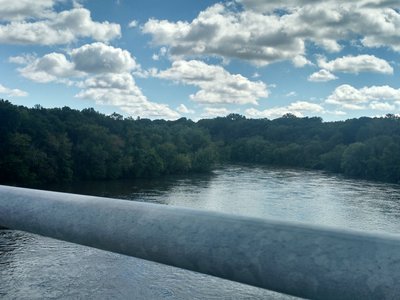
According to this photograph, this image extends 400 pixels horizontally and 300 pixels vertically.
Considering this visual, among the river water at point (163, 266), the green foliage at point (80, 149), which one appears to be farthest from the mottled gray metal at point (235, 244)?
the green foliage at point (80, 149)

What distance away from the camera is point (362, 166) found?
53.2 meters

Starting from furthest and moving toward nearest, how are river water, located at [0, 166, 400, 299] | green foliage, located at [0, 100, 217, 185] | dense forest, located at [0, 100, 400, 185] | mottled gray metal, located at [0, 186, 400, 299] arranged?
dense forest, located at [0, 100, 400, 185]
green foliage, located at [0, 100, 217, 185]
river water, located at [0, 166, 400, 299]
mottled gray metal, located at [0, 186, 400, 299]

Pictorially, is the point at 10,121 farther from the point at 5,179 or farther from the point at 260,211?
the point at 260,211

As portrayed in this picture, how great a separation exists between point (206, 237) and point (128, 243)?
195 mm

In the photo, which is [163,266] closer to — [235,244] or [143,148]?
[235,244]

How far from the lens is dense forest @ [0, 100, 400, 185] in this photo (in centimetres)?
3881

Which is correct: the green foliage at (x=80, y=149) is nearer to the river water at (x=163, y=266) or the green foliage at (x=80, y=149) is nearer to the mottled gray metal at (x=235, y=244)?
the river water at (x=163, y=266)

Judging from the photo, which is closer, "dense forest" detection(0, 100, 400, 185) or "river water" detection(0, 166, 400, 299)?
"river water" detection(0, 166, 400, 299)

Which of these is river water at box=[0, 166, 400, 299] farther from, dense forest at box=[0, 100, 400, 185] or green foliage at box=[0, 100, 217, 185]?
dense forest at box=[0, 100, 400, 185]

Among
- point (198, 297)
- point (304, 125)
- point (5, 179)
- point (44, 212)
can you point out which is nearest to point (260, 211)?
point (198, 297)

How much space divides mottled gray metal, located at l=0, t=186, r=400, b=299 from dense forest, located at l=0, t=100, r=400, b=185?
3815 cm

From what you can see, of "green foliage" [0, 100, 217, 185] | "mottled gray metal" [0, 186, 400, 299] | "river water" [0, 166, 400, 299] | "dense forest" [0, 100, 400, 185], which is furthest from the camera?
"dense forest" [0, 100, 400, 185]

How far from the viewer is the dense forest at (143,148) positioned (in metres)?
38.8

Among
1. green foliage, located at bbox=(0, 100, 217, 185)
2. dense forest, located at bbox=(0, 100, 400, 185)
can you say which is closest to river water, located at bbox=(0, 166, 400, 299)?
green foliage, located at bbox=(0, 100, 217, 185)
